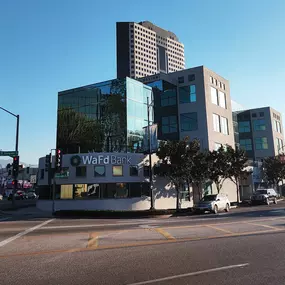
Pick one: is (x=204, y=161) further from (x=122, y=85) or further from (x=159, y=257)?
(x=159, y=257)

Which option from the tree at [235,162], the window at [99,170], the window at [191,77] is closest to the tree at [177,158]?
the window at [99,170]

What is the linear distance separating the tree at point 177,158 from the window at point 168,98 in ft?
59.7

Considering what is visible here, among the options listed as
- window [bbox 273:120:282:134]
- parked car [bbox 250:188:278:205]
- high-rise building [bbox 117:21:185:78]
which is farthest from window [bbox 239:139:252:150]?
high-rise building [bbox 117:21:185:78]

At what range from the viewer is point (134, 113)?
136 feet

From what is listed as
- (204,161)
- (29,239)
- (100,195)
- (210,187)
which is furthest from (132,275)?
(210,187)

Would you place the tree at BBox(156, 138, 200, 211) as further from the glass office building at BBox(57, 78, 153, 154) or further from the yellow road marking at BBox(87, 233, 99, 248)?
the yellow road marking at BBox(87, 233, 99, 248)

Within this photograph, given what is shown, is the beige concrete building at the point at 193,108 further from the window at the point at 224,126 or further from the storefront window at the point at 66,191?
the storefront window at the point at 66,191

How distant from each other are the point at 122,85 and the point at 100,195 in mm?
17296

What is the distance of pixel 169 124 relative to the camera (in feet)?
152

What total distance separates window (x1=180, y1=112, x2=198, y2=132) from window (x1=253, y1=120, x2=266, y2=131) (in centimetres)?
3410

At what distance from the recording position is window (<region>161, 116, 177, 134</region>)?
4591 centimetres

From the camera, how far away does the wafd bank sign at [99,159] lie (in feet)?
97.9

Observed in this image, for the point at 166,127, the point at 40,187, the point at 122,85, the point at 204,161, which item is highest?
the point at 122,85

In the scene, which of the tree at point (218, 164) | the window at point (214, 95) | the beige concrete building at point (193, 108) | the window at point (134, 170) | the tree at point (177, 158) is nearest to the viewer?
the tree at point (177, 158)
